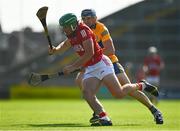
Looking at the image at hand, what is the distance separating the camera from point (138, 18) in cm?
4069

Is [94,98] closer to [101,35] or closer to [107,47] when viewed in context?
[107,47]

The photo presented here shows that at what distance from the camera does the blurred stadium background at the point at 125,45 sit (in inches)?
1491

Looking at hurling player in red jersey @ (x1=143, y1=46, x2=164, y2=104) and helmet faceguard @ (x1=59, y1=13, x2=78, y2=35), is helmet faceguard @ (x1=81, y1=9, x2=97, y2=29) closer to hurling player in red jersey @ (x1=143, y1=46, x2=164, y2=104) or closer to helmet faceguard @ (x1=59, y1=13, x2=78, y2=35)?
helmet faceguard @ (x1=59, y1=13, x2=78, y2=35)

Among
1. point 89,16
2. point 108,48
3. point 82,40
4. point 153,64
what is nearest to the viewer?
point 82,40

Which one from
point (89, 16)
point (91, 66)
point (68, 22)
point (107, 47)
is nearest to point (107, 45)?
point (107, 47)

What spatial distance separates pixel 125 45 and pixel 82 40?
87.6 ft

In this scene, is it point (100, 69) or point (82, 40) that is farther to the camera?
point (100, 69)

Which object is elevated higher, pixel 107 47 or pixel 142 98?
pixel 107 47

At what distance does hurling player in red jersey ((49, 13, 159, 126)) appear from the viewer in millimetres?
12953

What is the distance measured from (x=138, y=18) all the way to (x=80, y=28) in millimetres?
27839

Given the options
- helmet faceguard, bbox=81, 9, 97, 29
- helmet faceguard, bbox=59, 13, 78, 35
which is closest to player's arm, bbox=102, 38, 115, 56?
helmet faceguard, bbox=81, 9, 97, 29

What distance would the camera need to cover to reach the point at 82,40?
13.0 meters

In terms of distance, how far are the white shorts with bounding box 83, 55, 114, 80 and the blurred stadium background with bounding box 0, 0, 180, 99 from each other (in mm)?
22868

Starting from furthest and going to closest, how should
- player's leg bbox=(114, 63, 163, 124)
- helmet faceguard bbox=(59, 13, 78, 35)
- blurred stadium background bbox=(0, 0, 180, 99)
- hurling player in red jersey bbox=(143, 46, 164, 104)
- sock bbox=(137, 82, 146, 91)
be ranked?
blurred stadium background bbox=(0, 0, 180, 99)
hurling player in red jersey bbox=(143, 46, 164, 104)
player's leg bbox=(114, 63, 163, 124)
sock bbox=(137, 82, 146, 91)
helmet faceguard bbox=(59, 13, 78, 35)
